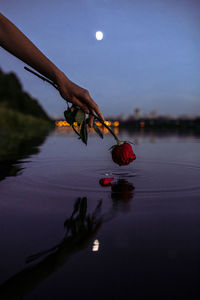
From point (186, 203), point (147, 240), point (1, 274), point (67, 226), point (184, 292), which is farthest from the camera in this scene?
point (186, 203)

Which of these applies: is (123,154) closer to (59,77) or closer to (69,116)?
(69,116)

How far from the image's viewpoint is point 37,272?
1.47 m

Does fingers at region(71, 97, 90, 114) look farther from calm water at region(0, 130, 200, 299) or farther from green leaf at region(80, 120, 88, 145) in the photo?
calm water at region(0, 130, 200, 299)

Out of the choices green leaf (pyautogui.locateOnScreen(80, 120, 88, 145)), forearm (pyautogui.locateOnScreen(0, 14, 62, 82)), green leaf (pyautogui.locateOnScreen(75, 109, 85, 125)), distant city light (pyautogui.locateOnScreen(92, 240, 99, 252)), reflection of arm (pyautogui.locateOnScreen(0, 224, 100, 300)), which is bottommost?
reflection of arm (pyautogui.locateOnScreen(0, 224, 100, 300))

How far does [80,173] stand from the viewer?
4461mm

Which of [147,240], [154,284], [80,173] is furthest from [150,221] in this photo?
[80,173]

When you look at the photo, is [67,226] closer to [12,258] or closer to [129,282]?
[12,258]

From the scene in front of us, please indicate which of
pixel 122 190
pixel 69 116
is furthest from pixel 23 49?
pixel 122 190

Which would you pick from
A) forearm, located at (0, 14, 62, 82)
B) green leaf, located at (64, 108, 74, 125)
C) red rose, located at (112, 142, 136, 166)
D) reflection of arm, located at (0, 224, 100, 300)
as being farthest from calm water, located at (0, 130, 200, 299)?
forearm, located at (0, 14, 62, 82)

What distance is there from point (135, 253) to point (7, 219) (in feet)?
3.35

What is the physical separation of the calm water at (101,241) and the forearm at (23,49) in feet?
2.99

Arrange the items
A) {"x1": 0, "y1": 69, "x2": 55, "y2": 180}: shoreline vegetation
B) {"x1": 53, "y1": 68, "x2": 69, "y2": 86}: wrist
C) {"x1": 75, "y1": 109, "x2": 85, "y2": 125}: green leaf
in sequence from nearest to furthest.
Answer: {"x1": 53, "y1": 68, "x2": 69, "y2": 86}: wrist < {"x1": 75, "y1": 109, "x2": 85, "y2": 125}: green leaf < {"x1": 0, "y1": 69, "x2": 55, "y2": 180}: shoreline vegetation

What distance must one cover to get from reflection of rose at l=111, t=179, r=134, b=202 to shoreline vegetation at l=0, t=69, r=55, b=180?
4.69 feet

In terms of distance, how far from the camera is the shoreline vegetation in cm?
621
